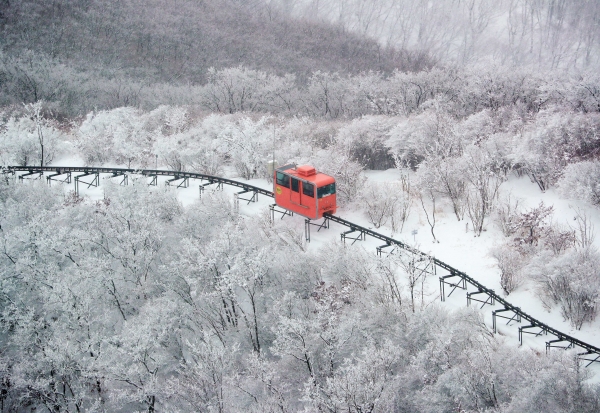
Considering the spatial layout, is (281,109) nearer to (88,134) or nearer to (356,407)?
(88,134)

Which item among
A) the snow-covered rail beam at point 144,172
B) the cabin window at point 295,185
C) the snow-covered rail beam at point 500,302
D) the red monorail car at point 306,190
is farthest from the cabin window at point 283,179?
the snow-covered rail beam at point 500,302

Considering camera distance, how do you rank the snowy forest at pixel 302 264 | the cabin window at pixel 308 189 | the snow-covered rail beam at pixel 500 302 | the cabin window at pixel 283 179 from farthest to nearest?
the cabin window at pixel 283 179 → the cabin window at pixel 308 189 → the snowy forest at pixel 302 264 → the snow-covered rail beam at pixel 500 302

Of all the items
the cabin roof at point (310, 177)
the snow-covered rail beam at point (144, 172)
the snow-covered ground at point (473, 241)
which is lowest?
the snow-covered rail beam at point (144, 172)

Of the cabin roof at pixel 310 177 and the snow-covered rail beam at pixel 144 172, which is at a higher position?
the cabin roof at pixel 310 177

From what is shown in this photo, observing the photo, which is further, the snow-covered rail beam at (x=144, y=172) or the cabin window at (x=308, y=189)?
the snow-covered rail beam at (x=144, y=172)

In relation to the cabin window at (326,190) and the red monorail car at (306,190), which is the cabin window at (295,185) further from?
the cabin window at (326,190)

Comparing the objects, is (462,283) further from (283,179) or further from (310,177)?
(283,179)
